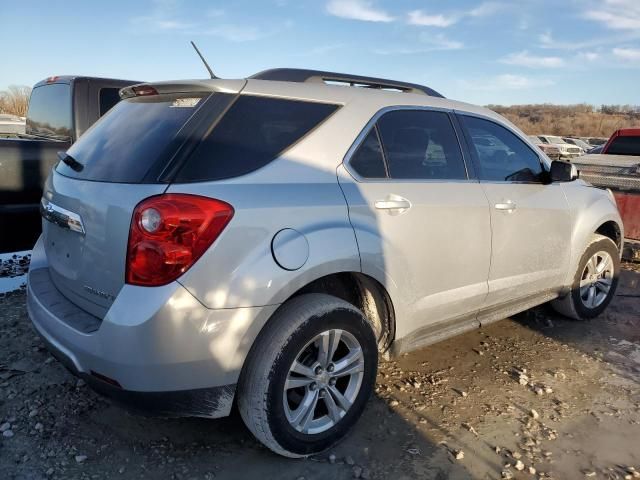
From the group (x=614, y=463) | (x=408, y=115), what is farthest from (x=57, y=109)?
(x=614, y=463)

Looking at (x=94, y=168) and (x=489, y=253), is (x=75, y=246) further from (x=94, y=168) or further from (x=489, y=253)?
(x=489, y=253)

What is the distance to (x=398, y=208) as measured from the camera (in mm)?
2809

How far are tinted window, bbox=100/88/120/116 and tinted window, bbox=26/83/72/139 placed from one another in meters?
0.30

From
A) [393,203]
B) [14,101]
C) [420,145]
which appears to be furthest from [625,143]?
[14,101]

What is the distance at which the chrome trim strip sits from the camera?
242cm

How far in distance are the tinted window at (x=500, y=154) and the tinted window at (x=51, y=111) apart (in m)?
3.80

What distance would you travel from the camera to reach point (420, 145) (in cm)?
317

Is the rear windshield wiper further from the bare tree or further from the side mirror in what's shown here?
the bare tree

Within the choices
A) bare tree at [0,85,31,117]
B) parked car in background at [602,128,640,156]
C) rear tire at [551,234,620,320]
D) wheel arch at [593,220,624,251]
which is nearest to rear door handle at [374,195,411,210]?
rear tire at [551,234,620,320]

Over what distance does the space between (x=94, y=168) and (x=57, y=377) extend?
1.48 meters

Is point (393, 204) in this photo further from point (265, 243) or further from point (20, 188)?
point (20, 188)

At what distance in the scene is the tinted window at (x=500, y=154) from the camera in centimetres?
351

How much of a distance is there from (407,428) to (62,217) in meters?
2.09

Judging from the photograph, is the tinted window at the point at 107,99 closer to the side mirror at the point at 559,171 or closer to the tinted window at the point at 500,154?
the tinted window at the point at 500,154
